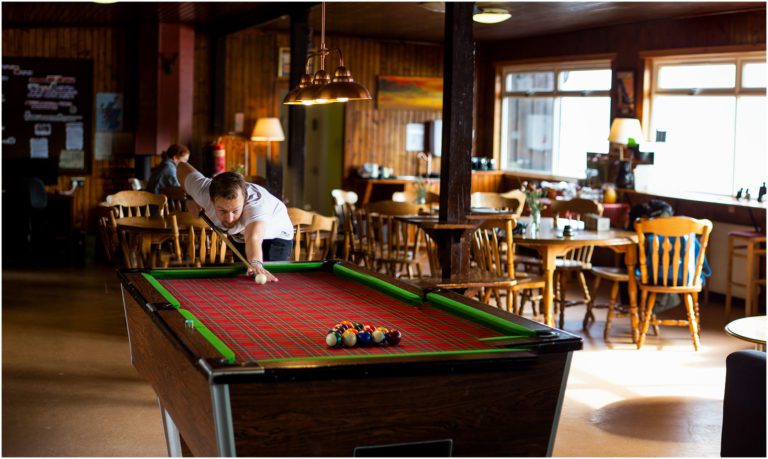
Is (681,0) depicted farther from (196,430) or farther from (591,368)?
(196,430)

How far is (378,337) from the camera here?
125 inches

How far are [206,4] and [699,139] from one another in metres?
5.48

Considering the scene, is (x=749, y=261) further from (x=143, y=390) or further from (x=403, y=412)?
(x=403, y=412)

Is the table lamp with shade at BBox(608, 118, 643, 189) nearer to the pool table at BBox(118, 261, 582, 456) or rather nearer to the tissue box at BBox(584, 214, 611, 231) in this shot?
the tissue box at BBox(584, 214, 611, 231)

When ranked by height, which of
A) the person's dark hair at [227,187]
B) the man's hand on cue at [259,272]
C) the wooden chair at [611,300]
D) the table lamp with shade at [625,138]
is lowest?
the wooden chair at [611,300]

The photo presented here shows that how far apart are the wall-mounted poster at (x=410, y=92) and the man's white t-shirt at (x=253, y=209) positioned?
7.88 metres

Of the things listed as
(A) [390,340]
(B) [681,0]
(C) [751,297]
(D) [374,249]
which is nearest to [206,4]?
(D) [374,249]

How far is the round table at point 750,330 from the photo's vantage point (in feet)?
13.8

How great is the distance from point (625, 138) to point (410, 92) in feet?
13.8

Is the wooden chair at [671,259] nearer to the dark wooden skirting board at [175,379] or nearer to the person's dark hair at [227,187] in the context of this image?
the person's dark hair at [227,187]

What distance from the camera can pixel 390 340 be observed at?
319 cm

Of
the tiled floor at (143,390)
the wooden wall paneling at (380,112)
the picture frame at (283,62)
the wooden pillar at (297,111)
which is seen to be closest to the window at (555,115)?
the wooden wall paneling at (380,112)

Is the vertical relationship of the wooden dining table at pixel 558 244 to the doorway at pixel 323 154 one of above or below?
below

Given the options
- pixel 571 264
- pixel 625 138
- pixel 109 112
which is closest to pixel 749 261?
pixel 571 264
